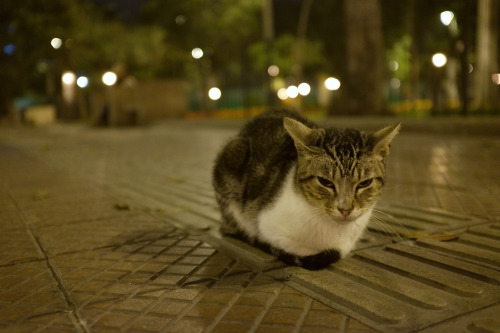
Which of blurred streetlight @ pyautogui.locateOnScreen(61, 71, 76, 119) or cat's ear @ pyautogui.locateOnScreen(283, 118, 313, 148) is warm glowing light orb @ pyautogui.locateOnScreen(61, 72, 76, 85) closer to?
blurred streetlight @ pyautogui.locateOnScreen(61, 71, 76, 119)

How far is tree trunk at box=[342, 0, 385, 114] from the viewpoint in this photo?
17.0 metres

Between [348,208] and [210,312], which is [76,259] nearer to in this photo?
[210,312]

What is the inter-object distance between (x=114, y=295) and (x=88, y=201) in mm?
Answer: 3070

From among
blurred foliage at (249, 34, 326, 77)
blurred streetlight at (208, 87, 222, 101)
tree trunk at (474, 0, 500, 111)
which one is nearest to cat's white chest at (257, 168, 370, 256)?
tree trunk at (474, 0, 500, 111)

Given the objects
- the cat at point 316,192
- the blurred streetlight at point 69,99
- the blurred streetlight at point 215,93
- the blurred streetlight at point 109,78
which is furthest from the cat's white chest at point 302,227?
the blurred streetlight at point 69,99

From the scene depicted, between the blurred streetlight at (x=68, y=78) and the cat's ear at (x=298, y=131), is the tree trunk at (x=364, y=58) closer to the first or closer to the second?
the cat's ear at (x=298, y=131)

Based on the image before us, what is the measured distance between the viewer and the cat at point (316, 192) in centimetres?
307

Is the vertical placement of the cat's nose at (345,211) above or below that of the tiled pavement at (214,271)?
above

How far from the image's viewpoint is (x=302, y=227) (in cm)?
316

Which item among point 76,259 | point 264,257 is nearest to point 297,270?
point 264,257

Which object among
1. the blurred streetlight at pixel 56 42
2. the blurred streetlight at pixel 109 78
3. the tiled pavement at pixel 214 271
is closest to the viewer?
the tiled pavement at pixel 214 271

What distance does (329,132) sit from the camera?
332 centimetres

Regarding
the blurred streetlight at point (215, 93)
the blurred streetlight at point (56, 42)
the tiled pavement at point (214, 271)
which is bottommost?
the tiled pavement at point (214, 271)

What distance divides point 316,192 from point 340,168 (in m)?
0.22
